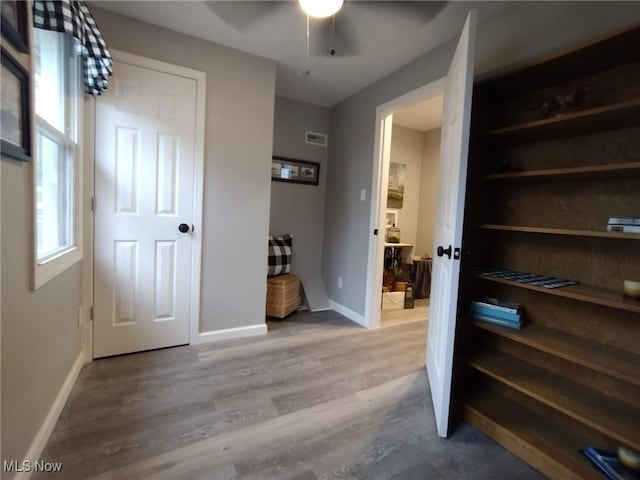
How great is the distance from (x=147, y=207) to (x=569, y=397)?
8.72 ft

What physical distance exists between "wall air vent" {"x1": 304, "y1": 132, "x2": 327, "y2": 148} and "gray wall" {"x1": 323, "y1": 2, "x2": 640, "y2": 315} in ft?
0.38

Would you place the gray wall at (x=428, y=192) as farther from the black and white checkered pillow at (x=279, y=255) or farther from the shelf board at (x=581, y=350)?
the shelf board at (x=581, y=350)

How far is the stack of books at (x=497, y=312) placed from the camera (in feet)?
5.01

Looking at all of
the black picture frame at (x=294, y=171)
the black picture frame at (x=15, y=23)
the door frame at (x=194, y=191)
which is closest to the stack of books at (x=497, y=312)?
the door frame at (x=194, y=191)

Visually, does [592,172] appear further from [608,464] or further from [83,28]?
[83,28]

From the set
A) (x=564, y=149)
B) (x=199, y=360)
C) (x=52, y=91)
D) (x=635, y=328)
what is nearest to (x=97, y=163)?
(x=52, y=91)

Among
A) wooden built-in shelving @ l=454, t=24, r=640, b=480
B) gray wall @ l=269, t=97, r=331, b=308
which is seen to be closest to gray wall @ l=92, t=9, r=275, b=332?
gray wall @ l=269, t=97, r=331, b=308

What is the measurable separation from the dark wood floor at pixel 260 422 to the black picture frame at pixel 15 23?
1.60 m

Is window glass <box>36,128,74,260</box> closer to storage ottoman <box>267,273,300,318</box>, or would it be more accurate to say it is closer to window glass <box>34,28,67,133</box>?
window glass <box>34,28,67,133</box>

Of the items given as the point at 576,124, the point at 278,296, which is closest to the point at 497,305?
the point at 576,124

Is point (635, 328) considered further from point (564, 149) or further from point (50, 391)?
point (50, 391)

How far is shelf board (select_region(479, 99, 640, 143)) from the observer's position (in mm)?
1123

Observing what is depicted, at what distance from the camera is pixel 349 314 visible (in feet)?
10.5

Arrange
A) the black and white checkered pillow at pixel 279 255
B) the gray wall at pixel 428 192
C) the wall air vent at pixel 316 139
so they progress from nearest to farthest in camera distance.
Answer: the black and white checkered pillow at pixel 279 255 < the wall air vent at pixel 316 139 < the gray wall at pixel 428 192
